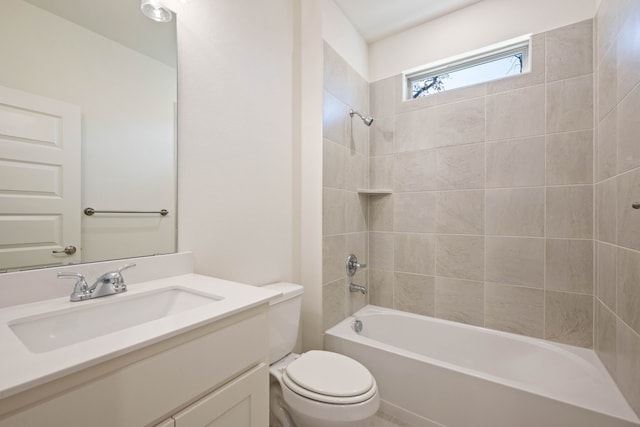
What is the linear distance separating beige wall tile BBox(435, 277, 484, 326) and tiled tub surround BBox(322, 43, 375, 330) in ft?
1.93

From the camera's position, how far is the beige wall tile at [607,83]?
4.27 feet

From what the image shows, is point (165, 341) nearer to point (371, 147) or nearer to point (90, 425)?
point (90, 425)

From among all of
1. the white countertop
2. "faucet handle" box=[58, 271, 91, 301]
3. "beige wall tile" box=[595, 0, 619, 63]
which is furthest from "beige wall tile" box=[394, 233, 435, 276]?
"faucet handle" box=[58, 271, 91, 301]

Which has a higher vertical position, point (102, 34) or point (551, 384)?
point (102, 34)

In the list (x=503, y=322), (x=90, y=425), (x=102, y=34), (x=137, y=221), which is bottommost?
(x=503, y=322)

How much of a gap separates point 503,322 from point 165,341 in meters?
2.02

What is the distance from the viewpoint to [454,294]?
201cm

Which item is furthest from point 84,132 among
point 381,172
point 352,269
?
point 381,172

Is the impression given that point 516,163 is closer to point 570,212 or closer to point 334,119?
point 570,212

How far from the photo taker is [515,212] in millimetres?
1802

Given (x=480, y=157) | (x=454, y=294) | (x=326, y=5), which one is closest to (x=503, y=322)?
(x=454, y=294)

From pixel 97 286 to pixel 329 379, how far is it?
0.96 meters

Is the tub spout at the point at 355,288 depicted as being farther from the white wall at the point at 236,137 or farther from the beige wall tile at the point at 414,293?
the white wall at the point at 236,137

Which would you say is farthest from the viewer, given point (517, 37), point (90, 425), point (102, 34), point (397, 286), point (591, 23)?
point (397, 286)
